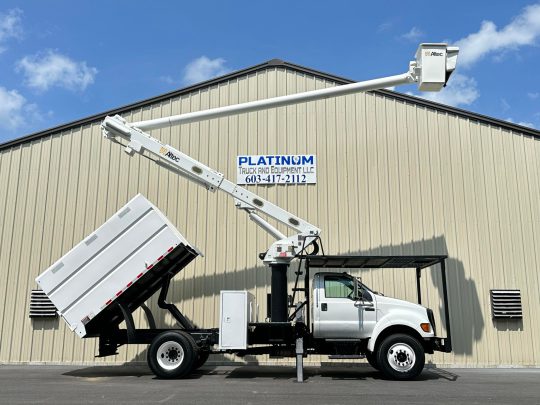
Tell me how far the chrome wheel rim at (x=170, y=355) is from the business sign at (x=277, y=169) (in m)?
5.51

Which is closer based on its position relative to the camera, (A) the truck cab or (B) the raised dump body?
(A) the truck cab

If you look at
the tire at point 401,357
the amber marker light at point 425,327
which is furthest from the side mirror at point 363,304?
the amber marker light at point 425,327

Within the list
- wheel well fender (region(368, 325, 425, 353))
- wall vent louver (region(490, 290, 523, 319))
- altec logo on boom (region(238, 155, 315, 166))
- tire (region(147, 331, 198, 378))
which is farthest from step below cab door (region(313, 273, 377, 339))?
wall vent louver (region(490, 290, 523, 319))

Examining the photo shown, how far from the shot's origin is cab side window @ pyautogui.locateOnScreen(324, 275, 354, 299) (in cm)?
1088

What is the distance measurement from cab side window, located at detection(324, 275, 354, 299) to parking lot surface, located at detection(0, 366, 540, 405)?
179 centimetres

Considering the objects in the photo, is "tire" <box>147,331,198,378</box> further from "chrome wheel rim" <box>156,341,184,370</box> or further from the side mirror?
the side mirror

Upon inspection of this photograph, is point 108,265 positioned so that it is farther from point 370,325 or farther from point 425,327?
point 425,327

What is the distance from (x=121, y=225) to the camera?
11.0m

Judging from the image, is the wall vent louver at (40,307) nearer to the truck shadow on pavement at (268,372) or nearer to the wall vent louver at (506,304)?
the truck shadow on pavement at (268,372)

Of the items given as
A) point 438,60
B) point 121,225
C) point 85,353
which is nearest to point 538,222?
point 438,60

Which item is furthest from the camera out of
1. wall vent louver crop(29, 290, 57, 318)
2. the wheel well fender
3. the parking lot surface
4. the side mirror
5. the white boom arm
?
wall vent louver crop(29, 290, 57, 318)

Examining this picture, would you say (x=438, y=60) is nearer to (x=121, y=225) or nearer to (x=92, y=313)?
(x=121, y=225)

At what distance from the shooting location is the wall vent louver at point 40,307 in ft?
45.3

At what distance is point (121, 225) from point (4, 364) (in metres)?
6.33
